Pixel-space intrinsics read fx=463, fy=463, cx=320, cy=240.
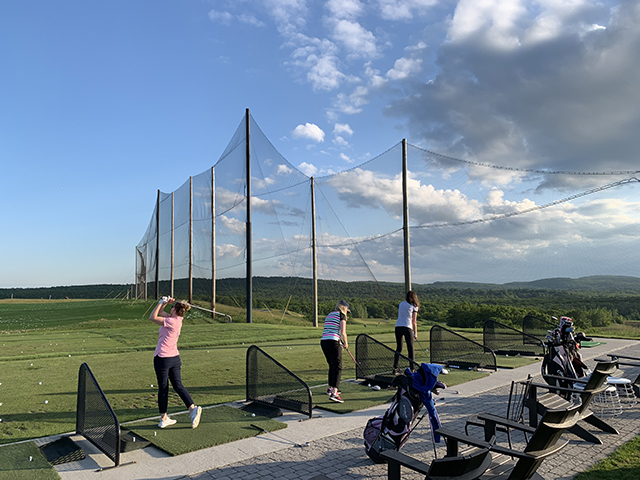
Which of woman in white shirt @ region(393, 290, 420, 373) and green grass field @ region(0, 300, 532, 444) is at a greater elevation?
woman in white shirt @ region(393, 290, 420, 373)

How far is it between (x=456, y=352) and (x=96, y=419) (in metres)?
8.49

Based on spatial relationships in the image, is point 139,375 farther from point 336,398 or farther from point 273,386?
point 336,398

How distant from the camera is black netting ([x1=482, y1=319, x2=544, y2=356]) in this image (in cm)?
1252

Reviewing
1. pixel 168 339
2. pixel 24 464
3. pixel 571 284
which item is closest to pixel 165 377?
pixel 168 339

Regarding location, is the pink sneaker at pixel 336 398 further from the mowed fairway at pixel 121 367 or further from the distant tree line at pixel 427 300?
the distant tree line at pixel 427 300

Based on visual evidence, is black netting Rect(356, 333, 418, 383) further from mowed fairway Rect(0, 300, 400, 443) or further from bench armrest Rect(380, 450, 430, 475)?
bench armrest Rect(380, 450, 430, 475)

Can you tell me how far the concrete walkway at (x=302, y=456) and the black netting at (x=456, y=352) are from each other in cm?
404

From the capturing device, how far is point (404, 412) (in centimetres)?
427

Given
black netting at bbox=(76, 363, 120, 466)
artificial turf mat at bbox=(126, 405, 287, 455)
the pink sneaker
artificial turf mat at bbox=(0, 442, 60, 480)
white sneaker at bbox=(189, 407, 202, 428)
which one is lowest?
the pink sneaker

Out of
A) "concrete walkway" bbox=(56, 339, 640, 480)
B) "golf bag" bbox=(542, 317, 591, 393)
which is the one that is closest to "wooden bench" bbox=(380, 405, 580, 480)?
"concrete walkway" bbox=(56, 339, 640, 480)

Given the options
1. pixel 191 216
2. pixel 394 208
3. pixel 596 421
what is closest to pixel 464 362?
pixel 596 421

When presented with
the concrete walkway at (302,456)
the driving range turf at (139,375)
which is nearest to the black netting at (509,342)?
the driving range turf at (139,375)

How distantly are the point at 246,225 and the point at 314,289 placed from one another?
4977mm

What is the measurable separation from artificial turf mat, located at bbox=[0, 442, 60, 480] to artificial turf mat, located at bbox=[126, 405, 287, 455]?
3.30ft
